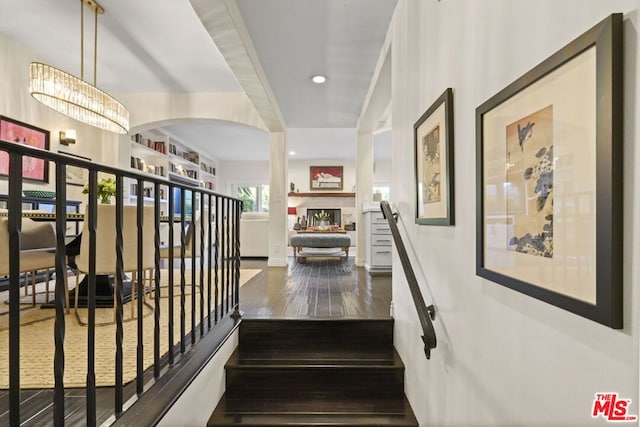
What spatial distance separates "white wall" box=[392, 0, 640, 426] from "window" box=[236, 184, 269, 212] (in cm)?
936

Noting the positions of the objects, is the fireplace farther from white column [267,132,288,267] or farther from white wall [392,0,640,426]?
white wall [392,0,640,426]

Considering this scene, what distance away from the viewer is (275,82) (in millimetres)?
3922

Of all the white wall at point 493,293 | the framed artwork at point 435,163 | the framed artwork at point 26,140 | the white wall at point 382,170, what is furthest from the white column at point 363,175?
the white wall at point 382,170

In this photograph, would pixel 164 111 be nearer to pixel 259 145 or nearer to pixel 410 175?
pixel 259 145

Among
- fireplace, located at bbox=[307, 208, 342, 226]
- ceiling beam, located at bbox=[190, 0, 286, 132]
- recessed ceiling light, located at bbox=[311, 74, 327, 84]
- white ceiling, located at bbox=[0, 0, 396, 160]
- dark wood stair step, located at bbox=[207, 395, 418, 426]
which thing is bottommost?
dark wood stair step, located at bbox=[207, 395, 418, 426]

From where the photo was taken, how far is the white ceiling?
267cm

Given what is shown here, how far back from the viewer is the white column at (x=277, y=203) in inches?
222

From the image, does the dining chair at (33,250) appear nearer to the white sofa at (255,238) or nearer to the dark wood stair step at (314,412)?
the dark wood stair step at (314,412)

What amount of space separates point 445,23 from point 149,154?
7.16 m

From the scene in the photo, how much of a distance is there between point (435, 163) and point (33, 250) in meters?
3.26

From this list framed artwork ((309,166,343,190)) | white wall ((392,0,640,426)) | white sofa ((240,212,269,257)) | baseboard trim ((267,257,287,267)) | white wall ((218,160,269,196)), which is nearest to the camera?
white wall ((392,0,640,426))

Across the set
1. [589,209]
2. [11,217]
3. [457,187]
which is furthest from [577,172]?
[11,217]

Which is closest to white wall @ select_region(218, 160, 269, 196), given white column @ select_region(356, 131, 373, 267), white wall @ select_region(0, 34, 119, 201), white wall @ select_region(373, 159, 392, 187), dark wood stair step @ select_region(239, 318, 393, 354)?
white wall @ select_region(373, 159, 392, 187)

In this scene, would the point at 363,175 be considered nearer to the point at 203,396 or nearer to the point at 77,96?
the point at 77,96
